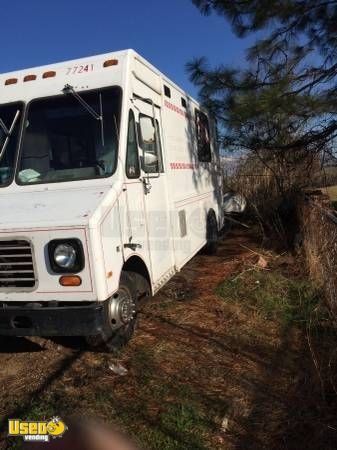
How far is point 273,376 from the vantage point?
4.22 meters

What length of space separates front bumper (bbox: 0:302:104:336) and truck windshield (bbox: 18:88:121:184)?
51.0 inches

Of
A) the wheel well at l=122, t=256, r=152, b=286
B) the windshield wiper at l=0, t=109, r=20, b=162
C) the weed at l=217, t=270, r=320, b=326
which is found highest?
the windshield wiper at l=0, t=109, r=20, b=162

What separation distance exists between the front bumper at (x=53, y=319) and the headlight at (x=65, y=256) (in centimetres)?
36

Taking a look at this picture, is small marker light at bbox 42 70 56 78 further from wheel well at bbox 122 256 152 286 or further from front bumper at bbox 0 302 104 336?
front bumper at bbox 0 302 104 336

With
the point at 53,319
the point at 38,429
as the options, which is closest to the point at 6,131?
the point at 53,319

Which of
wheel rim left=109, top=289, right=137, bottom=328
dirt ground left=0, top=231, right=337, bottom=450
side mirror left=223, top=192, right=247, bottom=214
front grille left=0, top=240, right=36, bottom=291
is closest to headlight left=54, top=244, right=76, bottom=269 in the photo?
front grille left=0, top=240, right=36, bottom=291

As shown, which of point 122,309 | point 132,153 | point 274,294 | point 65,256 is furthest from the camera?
point 274,294

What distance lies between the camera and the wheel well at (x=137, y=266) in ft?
15.8

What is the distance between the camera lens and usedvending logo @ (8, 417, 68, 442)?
3430 millimetres

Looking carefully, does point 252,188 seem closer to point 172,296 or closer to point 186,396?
point 172,296

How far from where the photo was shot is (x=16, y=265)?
4.03 meters

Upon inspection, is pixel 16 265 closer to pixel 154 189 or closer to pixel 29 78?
pixel 154 189

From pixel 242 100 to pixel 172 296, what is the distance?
3.59 metres

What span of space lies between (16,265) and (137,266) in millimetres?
1361
